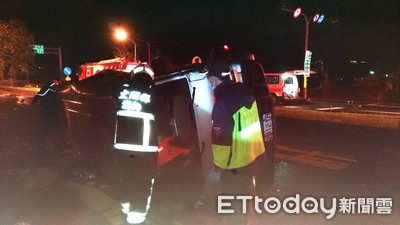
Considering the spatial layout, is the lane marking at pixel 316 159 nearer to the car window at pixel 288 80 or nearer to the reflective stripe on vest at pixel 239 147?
the reflective stripe on vest at pixel 239 147

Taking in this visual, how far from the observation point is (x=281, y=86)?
22062 mm

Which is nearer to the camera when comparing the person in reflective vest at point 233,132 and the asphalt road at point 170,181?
the person in reflective vest at point 233,132

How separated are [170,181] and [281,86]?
61.8 ft

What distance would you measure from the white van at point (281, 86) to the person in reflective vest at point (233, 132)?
1884 cm

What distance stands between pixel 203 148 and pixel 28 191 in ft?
9.68

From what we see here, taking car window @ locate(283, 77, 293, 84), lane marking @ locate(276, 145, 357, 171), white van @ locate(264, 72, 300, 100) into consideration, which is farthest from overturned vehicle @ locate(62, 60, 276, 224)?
car window @ locate(283, 77, 293, 84)

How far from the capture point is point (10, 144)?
8281 millimetres

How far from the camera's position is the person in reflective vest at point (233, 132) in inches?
113

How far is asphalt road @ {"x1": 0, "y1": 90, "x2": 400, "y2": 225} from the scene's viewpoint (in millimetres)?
4059

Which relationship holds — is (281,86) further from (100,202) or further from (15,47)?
(15,47)

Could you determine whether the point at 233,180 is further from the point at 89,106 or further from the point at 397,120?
the point at 397,120
